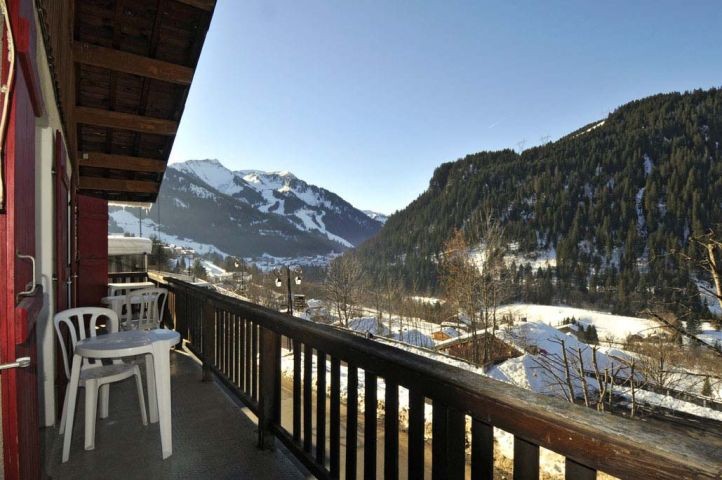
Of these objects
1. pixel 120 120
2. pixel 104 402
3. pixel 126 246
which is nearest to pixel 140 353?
pixel 104 402

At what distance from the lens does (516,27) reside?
21188 mm

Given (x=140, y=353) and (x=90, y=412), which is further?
(x=90, y=412)

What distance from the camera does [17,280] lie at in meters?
1.07

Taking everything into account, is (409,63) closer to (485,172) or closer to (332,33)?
(332,33)

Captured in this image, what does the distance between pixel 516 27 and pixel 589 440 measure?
25092 mm

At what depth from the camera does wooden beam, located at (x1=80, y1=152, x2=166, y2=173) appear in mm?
5359

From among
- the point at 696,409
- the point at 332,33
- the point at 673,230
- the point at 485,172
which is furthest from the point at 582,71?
the point at 485,172

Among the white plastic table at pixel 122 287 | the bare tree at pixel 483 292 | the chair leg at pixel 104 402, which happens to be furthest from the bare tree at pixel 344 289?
the chair leg at pixel 104 402

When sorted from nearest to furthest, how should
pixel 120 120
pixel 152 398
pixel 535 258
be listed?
1. pixel 152 398
2. pixel 120 120
3. pixel 535 258

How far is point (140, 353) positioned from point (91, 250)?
3.94 m

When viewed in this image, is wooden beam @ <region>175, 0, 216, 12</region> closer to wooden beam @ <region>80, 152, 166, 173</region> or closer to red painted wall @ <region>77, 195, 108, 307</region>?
wooden beam @ <region>80, 152, 166, 173</region>

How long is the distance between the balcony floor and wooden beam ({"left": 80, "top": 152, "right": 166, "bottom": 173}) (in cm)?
347

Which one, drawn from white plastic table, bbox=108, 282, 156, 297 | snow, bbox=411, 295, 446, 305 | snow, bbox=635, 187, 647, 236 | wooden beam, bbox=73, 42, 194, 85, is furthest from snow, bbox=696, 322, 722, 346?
snow, bbox=635, 187, 647, 236

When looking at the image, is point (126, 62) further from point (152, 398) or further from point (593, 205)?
point (593, 205)
